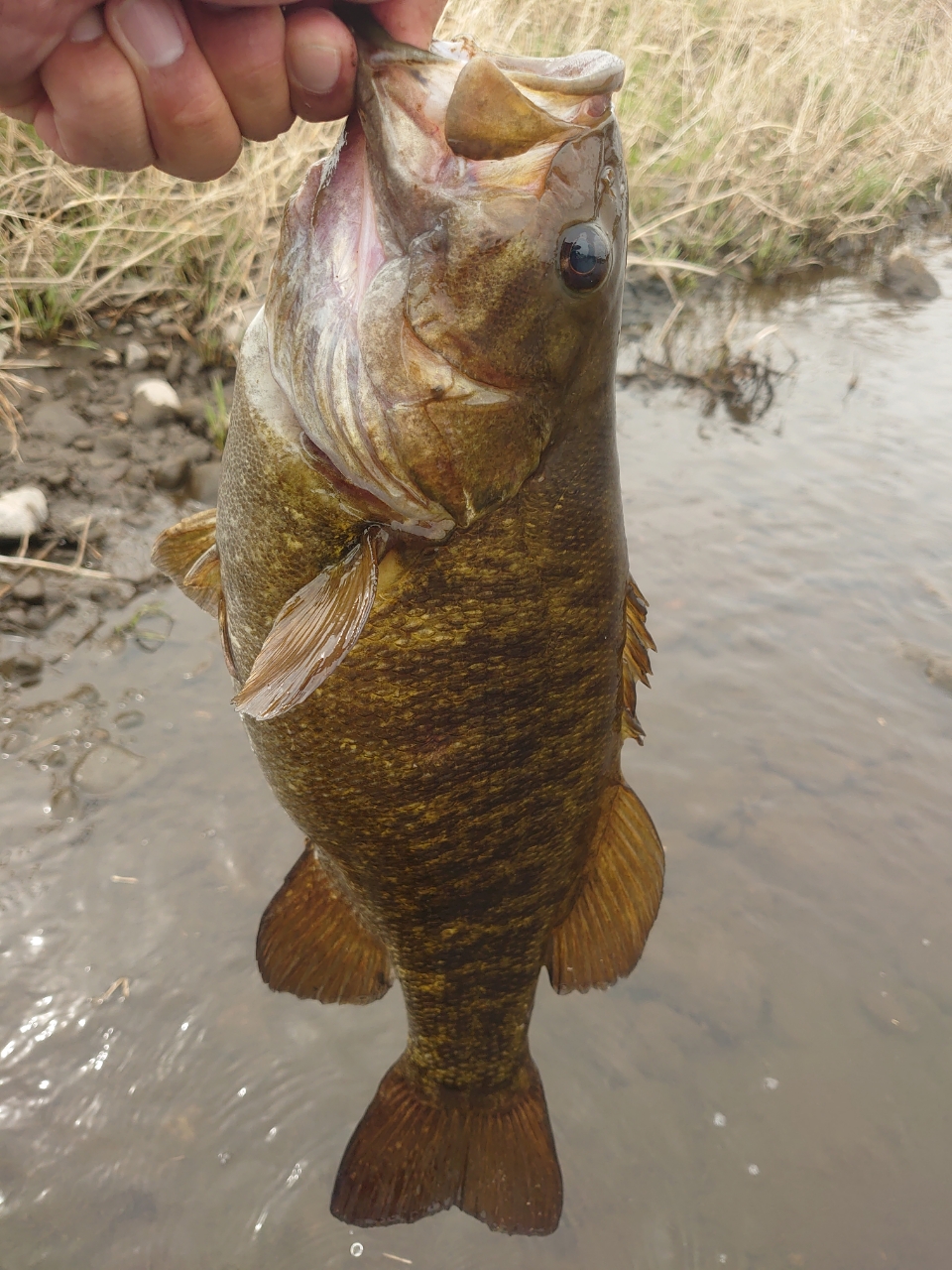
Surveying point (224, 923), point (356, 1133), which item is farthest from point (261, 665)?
point (224, 923)

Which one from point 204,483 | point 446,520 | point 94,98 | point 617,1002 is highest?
point 94,98

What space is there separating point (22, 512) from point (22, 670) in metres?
0.74

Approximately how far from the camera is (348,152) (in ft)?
4.32

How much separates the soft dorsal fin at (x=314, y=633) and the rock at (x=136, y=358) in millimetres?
3970

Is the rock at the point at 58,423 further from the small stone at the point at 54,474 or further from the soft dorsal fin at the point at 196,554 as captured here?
the soft dorsal fin at the point at 196,554

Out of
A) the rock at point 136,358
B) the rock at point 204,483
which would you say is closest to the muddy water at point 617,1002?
the rock at point 204,483

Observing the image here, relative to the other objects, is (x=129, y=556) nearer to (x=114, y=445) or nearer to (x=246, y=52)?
(x=114, y=445)

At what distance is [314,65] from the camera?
4.11 feet

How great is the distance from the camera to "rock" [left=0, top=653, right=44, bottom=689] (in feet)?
11.4

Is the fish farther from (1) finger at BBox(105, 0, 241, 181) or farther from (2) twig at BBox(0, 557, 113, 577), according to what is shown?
(2) twig at BBox(0, 557, 113, 577)

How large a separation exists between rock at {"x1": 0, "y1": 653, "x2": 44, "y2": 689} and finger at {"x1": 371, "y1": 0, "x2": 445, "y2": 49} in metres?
2.92

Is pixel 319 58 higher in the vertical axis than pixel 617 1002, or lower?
higher

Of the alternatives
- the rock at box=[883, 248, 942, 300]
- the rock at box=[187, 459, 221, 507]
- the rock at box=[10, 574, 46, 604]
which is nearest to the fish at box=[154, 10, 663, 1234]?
the rock at box=[10, 574, 46, 604]

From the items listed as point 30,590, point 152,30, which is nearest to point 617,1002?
point 30,590
